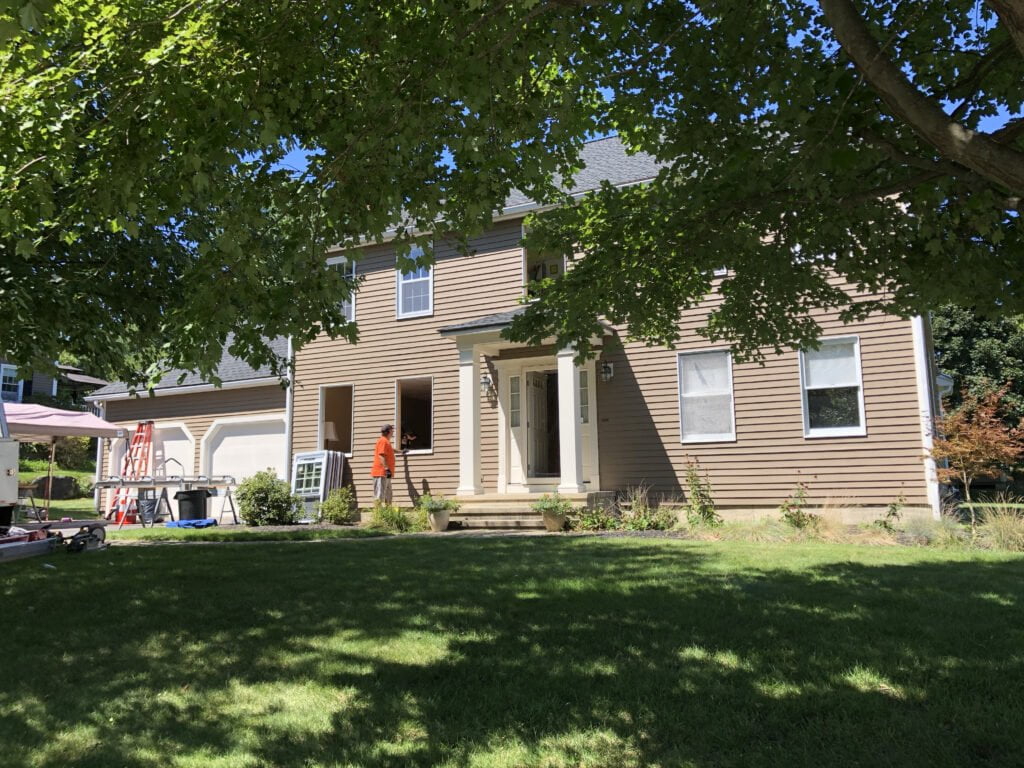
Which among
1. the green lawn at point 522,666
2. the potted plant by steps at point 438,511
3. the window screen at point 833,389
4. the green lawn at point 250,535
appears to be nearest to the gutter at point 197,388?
the green lawn at point 250,535

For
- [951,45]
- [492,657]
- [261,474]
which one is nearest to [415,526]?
[261,474]

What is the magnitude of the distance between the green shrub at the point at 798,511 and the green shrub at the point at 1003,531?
217 cm

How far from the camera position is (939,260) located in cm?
529

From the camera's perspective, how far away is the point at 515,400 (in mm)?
14516

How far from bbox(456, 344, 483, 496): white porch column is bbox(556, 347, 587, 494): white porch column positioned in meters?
1.83

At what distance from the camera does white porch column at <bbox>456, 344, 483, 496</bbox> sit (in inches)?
543

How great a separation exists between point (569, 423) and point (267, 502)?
6321 mm

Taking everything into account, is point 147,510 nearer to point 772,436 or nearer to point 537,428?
point 537,428

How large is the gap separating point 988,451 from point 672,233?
10406mm

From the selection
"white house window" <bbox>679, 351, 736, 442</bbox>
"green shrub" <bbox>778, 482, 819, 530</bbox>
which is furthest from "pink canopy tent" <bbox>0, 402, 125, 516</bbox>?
"green shrub" <bbox>778, 482, 819, 530</bbox>

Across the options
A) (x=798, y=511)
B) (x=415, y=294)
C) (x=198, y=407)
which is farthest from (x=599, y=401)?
(x=198, y=407)

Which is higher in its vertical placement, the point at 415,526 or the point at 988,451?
the point at 988,451

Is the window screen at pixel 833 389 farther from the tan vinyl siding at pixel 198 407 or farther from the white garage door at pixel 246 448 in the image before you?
the white garage door at pixel 246 448

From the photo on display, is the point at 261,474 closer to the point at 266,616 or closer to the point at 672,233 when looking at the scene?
the point at 266,616
